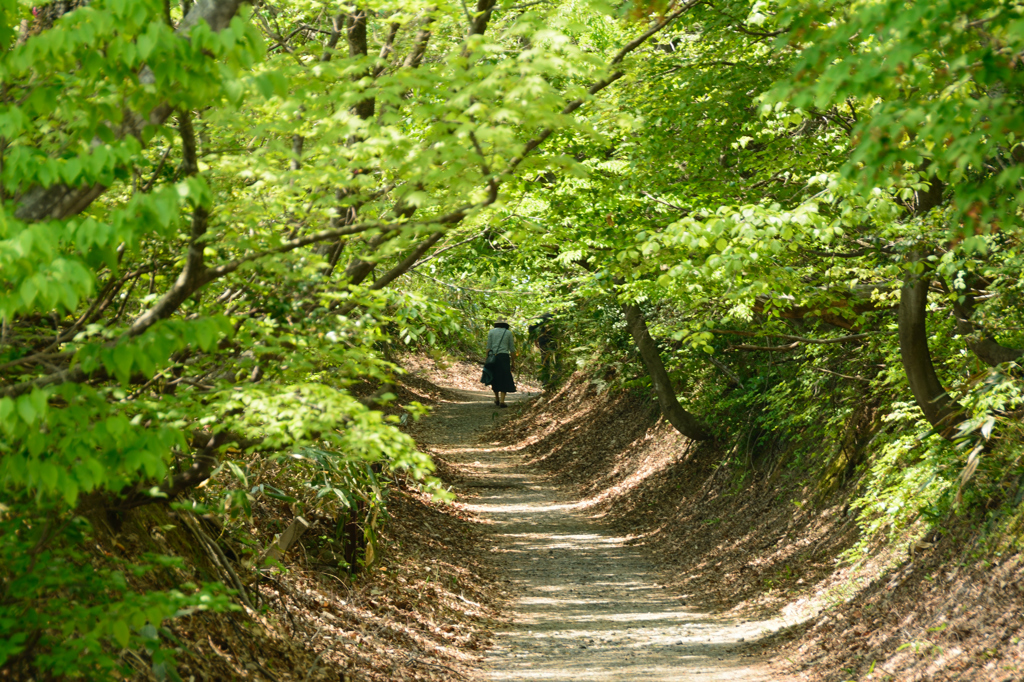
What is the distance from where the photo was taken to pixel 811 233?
243 inches

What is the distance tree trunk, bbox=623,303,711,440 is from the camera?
43.7 feet

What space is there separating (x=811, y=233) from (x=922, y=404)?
2205 millimetres

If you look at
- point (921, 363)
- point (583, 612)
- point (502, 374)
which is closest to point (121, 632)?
point (583, 612)

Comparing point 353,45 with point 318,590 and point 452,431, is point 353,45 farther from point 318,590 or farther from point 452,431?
point 452,431

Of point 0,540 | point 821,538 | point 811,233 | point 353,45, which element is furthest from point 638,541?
point 0,540

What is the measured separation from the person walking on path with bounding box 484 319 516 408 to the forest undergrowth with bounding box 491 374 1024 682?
4.91 metres

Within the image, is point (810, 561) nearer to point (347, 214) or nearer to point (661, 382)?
point (661, 382)

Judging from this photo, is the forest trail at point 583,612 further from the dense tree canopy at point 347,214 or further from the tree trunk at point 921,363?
the tree trunk at point 921,363

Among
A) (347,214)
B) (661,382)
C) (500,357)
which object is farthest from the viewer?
(500,357)

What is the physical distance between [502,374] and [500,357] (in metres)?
0.69

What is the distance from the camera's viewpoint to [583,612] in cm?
855

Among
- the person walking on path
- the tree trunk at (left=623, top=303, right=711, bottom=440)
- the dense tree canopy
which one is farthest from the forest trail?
the person walking on path

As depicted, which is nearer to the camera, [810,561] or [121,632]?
[121,632]

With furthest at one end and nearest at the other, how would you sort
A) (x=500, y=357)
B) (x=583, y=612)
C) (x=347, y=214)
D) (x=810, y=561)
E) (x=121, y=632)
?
(x=500, y=357), (x=810, y=561), (x=583, y=612), (x=347, y=214), (x=121, y=632)
